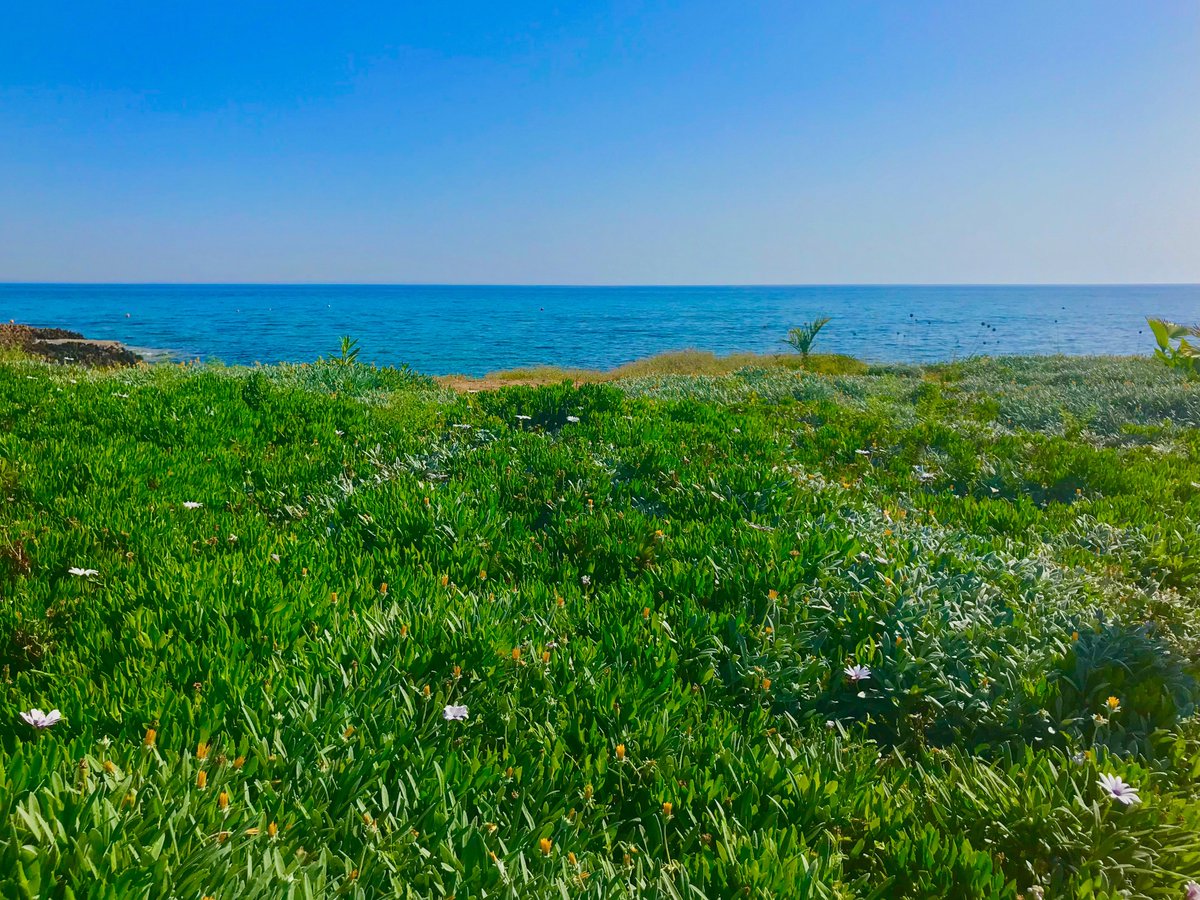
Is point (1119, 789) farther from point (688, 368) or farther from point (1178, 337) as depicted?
point (688, 368)

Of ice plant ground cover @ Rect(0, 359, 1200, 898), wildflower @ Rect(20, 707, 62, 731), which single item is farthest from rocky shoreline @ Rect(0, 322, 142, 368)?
wildflower @ Rect(20, 707, 62, 731)

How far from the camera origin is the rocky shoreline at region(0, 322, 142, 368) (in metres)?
20.9

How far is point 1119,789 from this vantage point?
258 centimetres

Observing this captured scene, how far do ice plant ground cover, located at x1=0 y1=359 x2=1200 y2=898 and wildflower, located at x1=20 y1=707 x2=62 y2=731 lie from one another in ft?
0.07

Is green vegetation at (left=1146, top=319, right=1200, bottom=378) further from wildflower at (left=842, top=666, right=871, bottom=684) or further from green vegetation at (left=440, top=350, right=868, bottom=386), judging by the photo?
green vegetation at (left=440, top=350, right=868, bottom=386)

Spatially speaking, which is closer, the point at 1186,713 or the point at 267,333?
the point at 1186,713

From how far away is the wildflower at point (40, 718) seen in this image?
7.77 feet

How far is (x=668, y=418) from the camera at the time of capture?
28.6 feet

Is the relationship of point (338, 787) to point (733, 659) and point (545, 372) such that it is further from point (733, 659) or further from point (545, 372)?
point (545, 372)

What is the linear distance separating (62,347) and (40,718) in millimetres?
27889

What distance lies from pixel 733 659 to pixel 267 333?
86.9m

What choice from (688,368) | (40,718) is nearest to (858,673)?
(40,718)

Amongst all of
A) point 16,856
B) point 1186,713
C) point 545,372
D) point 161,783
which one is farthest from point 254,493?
point 545,372

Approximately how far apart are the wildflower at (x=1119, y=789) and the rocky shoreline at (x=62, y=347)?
2374 cm
